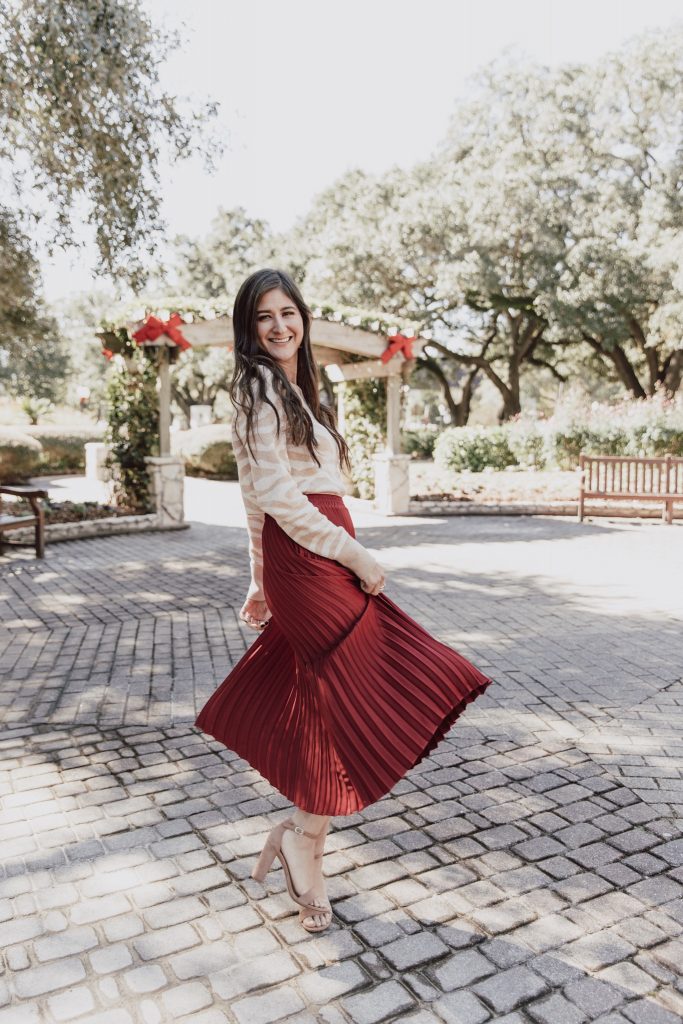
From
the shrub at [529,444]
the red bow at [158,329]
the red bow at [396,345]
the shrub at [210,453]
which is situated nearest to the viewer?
the red bow at [158,329]

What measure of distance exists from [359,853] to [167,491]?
9782mm

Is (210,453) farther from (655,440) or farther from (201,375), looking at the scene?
(201,375)

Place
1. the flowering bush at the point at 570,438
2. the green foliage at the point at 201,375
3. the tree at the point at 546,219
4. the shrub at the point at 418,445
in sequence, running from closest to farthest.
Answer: the flowering bush at the point at 570,438 < the tree at the point at 546,219 < the shrub at the point at 418,445 < the green foliage at the point at 201,375

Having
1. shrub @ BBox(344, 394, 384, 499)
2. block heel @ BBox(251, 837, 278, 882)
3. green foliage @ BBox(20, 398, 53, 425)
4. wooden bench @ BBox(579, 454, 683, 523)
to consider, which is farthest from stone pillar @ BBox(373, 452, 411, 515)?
green foliage @ BBox(20, 398, 53, 425)

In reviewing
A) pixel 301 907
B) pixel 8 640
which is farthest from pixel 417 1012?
pixel 8 640

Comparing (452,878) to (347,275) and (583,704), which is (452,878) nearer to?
(583,704)

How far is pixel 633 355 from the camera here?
35406 millimetres

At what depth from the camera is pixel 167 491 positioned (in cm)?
1231

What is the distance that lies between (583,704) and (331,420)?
9.31ft

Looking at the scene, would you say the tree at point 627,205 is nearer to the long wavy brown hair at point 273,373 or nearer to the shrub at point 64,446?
the shrub at point 64,446

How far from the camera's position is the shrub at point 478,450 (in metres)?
18.5

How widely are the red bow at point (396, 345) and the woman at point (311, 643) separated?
11174 millimetres

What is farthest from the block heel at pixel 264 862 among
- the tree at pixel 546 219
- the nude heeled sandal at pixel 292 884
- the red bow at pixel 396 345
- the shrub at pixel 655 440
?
the tree at pixel 546 219

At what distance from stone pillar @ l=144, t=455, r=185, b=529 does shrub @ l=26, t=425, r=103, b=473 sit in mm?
11672
